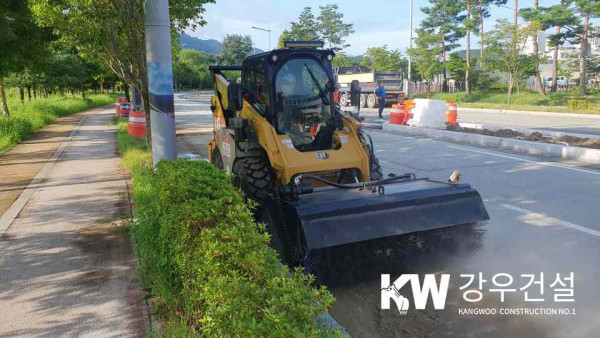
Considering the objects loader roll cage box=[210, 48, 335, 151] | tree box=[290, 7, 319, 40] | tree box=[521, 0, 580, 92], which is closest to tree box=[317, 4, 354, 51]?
tree box=[290, 7, 319, 40]

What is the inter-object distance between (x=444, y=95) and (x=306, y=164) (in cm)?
4171

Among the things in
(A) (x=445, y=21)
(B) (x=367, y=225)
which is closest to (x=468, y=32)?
(A) (x=445, y=21)

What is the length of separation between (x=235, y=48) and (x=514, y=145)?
11483 centimetres

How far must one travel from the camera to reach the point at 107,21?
1054 cm

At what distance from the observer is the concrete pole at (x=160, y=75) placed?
22.0 ft

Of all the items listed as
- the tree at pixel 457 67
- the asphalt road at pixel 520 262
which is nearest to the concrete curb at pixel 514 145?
the asphalt road at pixel 520 262

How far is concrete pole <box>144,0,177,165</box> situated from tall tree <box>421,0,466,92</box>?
44.8 metres

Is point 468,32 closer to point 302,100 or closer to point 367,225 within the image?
point 302,100

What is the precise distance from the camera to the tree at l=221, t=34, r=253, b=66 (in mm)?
112062

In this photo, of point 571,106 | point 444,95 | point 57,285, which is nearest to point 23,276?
point 57,285

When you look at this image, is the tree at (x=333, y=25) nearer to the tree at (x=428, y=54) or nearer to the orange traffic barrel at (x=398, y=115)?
the tree at (x=428, y=54)

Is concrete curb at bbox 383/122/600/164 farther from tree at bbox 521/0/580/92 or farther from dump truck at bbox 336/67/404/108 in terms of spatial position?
tree at bbox 521/0/580/92

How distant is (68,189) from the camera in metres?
8.23

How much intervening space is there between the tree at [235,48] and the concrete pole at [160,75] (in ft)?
338
